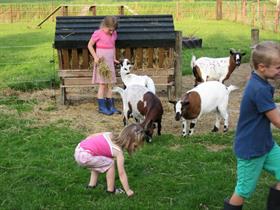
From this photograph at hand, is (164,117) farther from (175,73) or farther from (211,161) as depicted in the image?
(211,161)

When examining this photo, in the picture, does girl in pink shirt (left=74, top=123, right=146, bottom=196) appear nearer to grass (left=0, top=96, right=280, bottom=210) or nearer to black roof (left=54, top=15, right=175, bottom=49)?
grass (left=0, top=96, right=280, bottom=210)

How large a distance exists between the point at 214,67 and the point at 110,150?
6862 millimetres

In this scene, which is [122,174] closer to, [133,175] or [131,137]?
[131,137]

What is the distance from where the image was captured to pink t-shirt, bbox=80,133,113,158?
5.56 meters

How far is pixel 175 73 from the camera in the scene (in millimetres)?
11250

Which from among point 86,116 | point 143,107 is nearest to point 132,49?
point 86,116

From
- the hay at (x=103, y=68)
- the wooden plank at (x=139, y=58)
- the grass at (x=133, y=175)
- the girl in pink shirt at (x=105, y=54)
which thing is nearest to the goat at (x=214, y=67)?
the wooden plank at (x=139, y=58)

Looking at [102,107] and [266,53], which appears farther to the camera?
[102,107]

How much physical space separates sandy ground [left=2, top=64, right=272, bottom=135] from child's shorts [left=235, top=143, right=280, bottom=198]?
4.06m

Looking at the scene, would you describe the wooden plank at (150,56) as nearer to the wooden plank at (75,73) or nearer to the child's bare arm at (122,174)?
the wooden plank at (75,73)

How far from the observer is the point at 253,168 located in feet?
14.8

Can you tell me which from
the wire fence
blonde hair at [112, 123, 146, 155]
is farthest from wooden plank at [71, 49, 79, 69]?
the wire fence

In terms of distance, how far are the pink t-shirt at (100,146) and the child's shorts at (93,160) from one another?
4cm

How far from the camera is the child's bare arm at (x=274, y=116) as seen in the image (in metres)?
4.21
